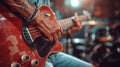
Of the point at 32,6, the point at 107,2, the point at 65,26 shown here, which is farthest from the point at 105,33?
the point at 32,6

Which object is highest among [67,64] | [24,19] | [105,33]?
[24,19]

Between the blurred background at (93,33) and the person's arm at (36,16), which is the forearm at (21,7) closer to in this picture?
the person's arm at (36,16)

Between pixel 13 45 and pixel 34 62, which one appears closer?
pixel 13 45

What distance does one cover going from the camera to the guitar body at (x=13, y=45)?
5.03ft

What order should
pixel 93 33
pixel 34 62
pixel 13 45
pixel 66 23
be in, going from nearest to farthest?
pixel 13 45, pixel 34 62, pixel 66 23, pixel 93 33

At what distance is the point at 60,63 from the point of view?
211 centimetres

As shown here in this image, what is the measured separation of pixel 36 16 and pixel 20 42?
0.78 ft

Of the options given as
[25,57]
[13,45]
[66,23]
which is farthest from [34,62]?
[66,23]

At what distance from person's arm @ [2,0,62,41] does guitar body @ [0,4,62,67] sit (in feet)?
0.19

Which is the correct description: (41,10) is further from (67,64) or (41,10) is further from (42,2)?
(67,64)

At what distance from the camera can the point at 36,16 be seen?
1.70 meters

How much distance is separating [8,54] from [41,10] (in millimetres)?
475

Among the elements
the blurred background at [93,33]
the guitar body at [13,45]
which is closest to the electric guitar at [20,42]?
the guitar body at [13,45]

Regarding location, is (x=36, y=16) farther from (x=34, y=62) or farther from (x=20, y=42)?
(x=34, y=62)
